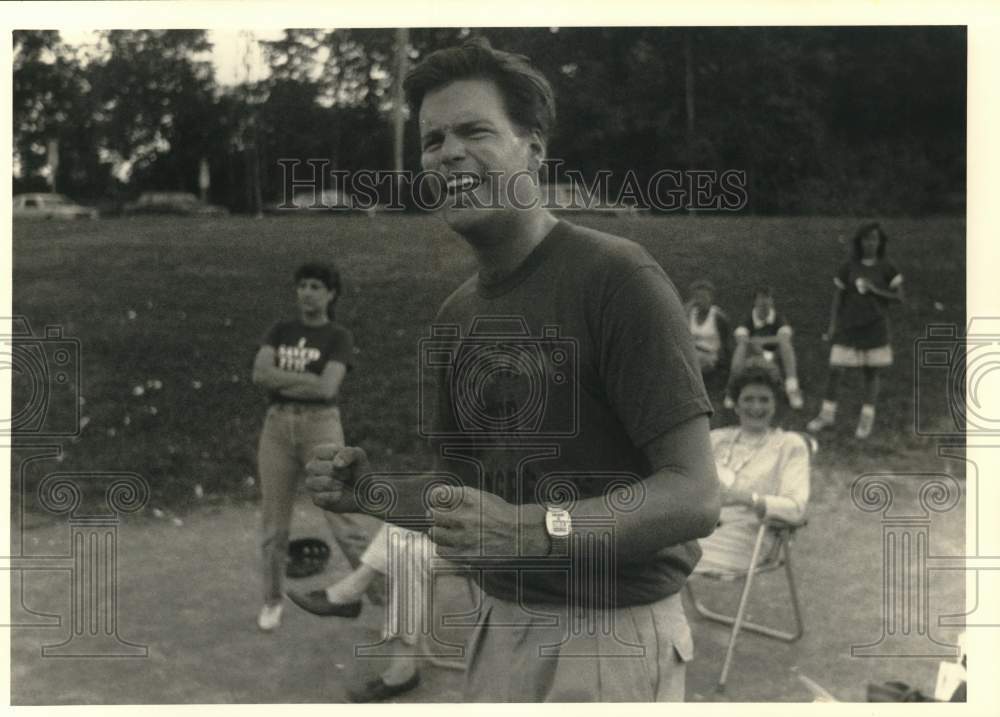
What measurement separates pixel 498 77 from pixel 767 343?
1.23 meters

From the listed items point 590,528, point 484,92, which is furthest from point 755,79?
point 590,528

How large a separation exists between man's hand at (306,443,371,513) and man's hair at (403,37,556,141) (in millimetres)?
1098

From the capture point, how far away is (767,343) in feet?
13.4

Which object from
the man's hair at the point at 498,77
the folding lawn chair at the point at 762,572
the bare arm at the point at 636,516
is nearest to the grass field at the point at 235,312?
the folding lawn chair at the point at 762,572

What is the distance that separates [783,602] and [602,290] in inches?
53.3

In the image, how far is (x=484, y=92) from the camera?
368 centimetres

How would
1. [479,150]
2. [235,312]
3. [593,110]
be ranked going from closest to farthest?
[479,150] < [593,110] < [235,312]

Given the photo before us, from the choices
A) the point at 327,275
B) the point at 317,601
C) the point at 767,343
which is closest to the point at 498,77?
the point at 327,275

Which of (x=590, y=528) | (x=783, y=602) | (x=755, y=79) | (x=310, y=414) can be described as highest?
(x=755, y=79)

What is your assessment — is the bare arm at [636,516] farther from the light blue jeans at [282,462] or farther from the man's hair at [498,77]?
the man's hair at [498,77]

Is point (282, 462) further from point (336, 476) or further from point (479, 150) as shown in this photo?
point (479, 150)

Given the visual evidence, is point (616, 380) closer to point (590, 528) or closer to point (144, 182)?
point (590, 528)

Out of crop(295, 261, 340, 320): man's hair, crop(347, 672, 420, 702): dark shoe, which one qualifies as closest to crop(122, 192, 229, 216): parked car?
crop(295, 261, 340, 320): man's hair

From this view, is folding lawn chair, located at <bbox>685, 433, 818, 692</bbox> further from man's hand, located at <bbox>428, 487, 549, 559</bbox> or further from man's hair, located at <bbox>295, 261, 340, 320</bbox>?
man's hair, located at <bbox>295, 261, 340, 320</bbox>
